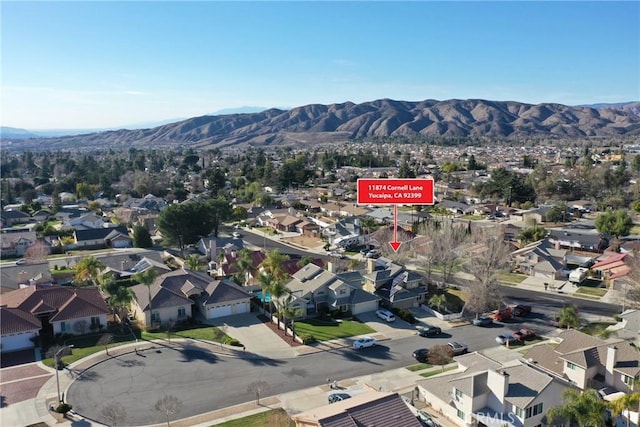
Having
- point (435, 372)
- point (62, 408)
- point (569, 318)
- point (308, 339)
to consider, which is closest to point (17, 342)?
point (62, 408)

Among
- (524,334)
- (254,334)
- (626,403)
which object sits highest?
(626,403)

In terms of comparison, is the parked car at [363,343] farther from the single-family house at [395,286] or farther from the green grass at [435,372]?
the single-family house at [395,286]

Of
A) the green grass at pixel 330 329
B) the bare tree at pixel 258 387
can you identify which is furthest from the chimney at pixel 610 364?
the bare tree at pixel 258 387

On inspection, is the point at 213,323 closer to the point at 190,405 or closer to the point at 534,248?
the point at 190,405

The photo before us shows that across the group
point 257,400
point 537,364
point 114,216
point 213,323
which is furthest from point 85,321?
point 114,216

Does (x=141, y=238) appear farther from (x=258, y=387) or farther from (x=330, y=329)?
(x=258, y=387)

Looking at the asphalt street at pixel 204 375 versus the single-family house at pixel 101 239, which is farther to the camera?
the single-family house at pixel 101 239
